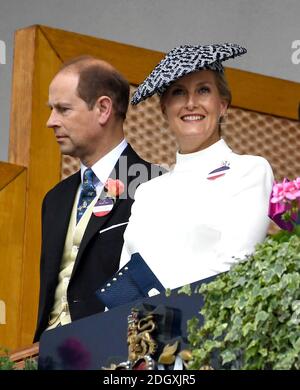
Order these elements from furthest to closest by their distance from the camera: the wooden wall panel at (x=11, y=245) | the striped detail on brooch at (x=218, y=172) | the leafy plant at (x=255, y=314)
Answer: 1. the wooden wall panel at (x=11, y=245)
2. the striped detail on brooch at (x=218, y=172)
3. the leafy plant at (x=255, y=314)

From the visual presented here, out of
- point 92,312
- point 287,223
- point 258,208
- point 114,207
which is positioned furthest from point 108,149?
point 287,223

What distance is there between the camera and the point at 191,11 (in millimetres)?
6449

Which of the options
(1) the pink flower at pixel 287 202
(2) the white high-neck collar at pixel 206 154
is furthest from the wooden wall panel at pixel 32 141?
(1) the pink flower at pixel 287 202

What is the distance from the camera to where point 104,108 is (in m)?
4.73

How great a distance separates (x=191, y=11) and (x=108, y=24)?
1.00 feet

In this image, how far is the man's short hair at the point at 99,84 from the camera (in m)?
4.73

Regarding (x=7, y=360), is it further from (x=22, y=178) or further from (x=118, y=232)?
(x=22, y=178)

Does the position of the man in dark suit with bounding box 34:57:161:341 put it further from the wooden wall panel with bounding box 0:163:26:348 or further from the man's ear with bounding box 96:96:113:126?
the wooden wall panel with bounding box 0:163:26:348

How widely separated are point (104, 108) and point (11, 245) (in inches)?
33.2

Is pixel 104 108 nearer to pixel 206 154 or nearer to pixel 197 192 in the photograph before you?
pixel 206 154

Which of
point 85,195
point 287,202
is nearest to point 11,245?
point 85,195

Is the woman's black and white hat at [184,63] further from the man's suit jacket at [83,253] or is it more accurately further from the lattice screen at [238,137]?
the lattice screen at [238,137]

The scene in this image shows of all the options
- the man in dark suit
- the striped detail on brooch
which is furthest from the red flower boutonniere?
the striped detail on brooch

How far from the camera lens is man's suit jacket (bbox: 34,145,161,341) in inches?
175
